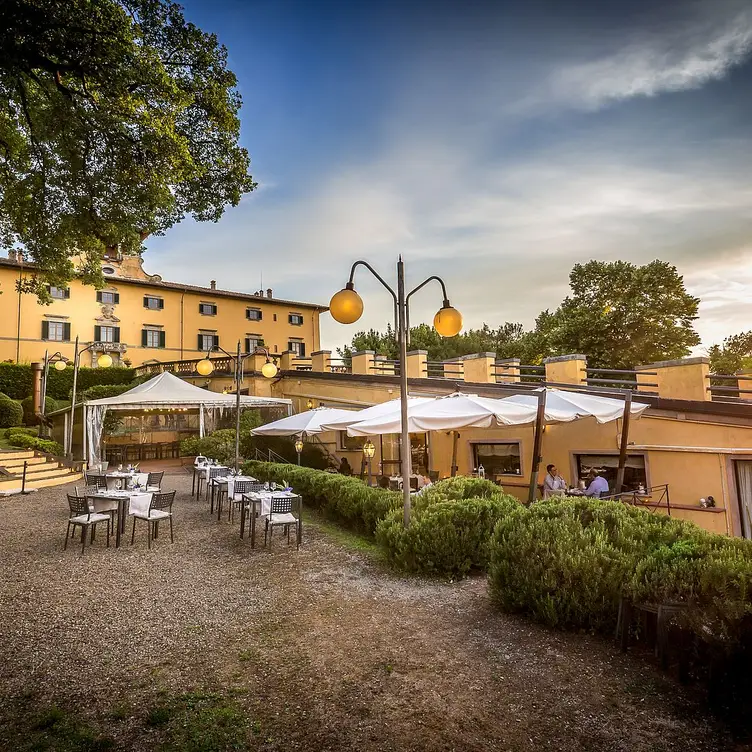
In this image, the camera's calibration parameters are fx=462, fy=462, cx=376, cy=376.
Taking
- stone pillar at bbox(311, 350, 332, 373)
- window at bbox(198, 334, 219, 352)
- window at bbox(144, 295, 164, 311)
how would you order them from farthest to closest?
window at bbox(198, 334, 219, 352)
window at bbox(144, 295, 164, 311)
stone pillar at bbox(311, 350, 332, 373)

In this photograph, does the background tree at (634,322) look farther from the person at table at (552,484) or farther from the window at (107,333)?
the window at (107,333)

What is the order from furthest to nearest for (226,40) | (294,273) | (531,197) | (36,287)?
(294,273) → (531,197) → (36,287) → (226,40)

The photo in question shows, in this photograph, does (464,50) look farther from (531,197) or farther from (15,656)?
(15,656)

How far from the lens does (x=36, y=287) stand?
34.1 ft

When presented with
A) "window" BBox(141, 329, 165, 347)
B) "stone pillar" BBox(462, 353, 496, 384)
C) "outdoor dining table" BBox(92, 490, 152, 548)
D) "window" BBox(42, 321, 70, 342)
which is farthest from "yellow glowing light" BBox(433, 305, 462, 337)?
"window" BBox(42, 321, 70, 342)

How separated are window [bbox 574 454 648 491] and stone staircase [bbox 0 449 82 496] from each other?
15.5 meters

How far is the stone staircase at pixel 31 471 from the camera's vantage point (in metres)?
13.8

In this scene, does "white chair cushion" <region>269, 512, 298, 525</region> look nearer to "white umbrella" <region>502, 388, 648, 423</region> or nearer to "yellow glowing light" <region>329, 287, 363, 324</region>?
"yellow glowing light" <region>329, 287, 363, 324</region>

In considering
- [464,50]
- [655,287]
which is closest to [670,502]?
[464,50]

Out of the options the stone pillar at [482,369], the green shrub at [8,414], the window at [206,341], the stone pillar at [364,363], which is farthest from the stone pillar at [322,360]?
the window at [206,341]

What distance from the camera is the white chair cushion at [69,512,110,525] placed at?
7789mm

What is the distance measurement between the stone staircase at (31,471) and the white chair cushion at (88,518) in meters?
6.74

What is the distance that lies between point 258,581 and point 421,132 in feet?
32.9

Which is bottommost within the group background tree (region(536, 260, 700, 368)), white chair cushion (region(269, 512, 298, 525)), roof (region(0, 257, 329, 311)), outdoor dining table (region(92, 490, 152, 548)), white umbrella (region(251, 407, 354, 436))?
white chair cushion (region(269, 512, 298, 525))
